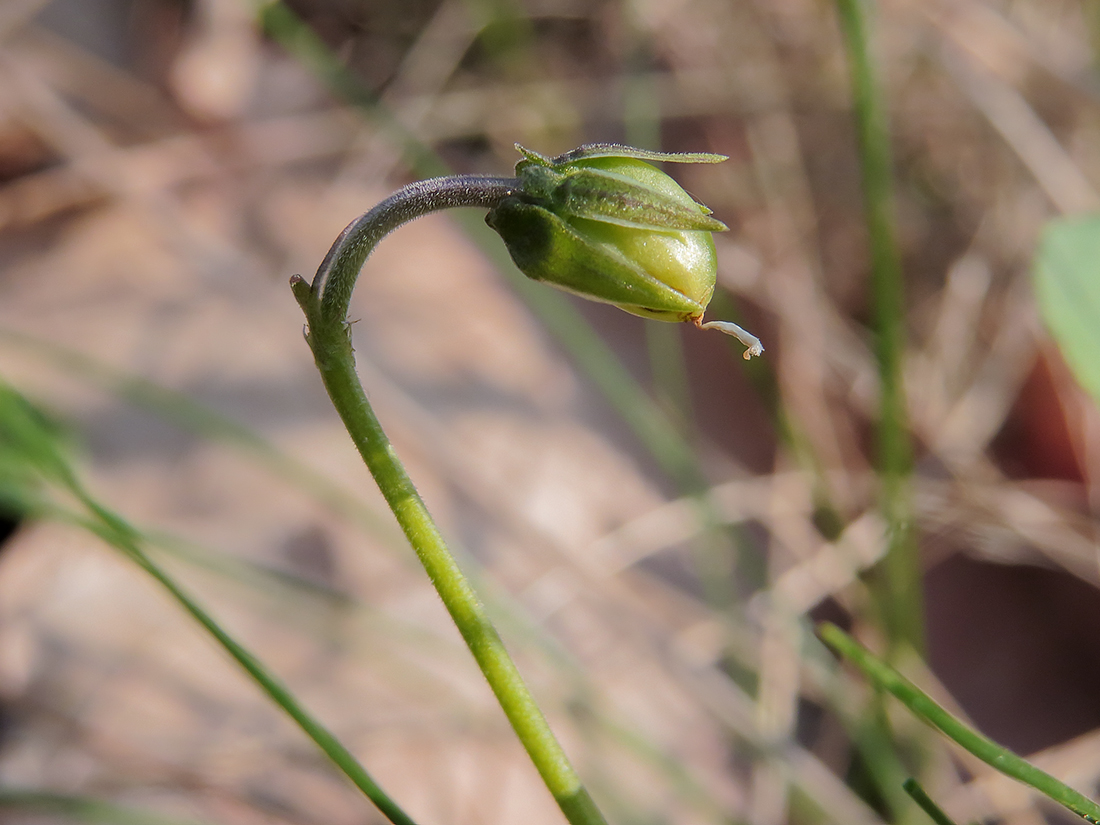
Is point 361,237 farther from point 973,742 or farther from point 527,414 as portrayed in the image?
point 527,414

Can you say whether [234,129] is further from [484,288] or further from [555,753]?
[555,753]

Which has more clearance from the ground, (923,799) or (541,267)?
(541,267)

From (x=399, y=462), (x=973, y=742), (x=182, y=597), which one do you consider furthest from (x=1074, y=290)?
(x=182, y=597)

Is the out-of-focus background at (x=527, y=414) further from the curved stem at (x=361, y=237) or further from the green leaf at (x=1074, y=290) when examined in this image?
the curved stem at (x=361, y=237)

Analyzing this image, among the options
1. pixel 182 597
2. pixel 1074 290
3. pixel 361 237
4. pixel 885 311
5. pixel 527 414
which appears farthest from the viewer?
pixel 527 414

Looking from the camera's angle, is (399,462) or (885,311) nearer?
(399,462)

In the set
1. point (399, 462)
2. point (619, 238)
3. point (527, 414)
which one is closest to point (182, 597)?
point (399, 462)

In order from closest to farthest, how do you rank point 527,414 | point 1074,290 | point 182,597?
point 182,597 → point 1074,290 → point 527,414

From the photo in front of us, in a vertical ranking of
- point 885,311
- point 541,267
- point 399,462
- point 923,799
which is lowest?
point 923,799
